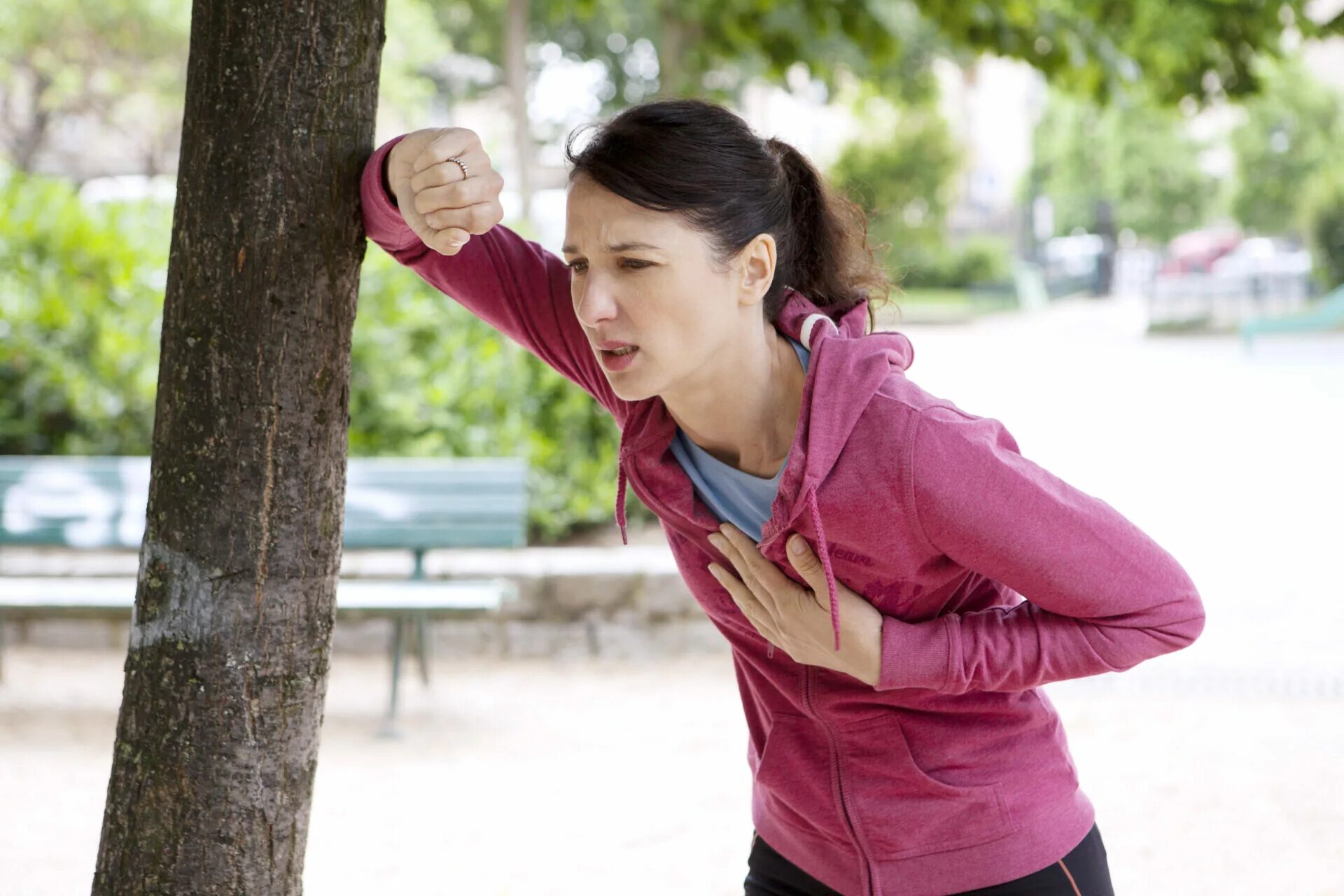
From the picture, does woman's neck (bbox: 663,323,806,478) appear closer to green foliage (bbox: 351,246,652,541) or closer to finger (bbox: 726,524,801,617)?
finger (bbox: 726,524,801,617)

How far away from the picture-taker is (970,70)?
907 inches

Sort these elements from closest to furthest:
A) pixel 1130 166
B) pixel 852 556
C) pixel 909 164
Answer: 1. pixel 852 556
2. pixel 909 164
3. pixel 1130 166

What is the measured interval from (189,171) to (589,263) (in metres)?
0.57

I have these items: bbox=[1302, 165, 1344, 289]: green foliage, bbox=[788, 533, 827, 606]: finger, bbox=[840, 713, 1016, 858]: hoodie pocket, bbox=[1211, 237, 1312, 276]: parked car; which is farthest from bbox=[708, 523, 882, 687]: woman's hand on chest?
bbox=[1211, 237, 1312, 276]: parked car

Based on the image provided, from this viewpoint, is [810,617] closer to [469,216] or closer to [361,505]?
[469,216]

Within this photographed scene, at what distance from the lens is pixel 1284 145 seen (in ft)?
92.6

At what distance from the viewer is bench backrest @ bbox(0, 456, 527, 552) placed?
6262 millimetres

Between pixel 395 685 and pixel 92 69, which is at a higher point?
pixel 92 69

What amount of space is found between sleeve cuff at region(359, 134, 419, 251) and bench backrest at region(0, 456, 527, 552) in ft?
13.9

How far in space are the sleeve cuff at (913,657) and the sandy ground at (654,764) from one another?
100 inches

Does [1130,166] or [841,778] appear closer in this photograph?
[841,778]

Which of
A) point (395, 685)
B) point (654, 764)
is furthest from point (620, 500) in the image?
point (395, 685)

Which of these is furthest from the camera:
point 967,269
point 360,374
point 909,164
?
point 967,269

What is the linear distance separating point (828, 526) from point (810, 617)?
0.13 m
